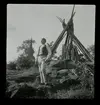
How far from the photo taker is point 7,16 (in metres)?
2.24

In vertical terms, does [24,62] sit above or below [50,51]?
below

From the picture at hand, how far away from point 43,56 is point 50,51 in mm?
103

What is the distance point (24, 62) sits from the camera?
224 cm

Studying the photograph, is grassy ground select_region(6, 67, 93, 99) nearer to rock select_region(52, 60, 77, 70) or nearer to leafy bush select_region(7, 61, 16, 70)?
leafy bush select_region(7, 61, 16, 70)

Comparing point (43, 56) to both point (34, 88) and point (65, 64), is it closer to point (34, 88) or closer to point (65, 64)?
point (65, 64)

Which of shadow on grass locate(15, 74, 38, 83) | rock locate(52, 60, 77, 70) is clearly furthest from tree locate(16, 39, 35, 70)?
rock locate(52, 60, 77, 70)

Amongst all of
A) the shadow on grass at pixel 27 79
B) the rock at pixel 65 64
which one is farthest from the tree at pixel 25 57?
the rock at pixel 65 64

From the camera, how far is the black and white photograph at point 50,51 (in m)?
2.21

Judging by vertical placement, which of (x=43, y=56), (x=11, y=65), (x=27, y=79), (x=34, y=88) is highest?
(x=43, y=56)

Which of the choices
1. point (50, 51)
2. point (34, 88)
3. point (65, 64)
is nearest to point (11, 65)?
point (34, 88)

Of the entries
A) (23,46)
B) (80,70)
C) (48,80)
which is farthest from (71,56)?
(23,46)

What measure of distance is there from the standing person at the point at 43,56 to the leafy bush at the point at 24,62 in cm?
10

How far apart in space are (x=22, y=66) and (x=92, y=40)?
0.89 meters
